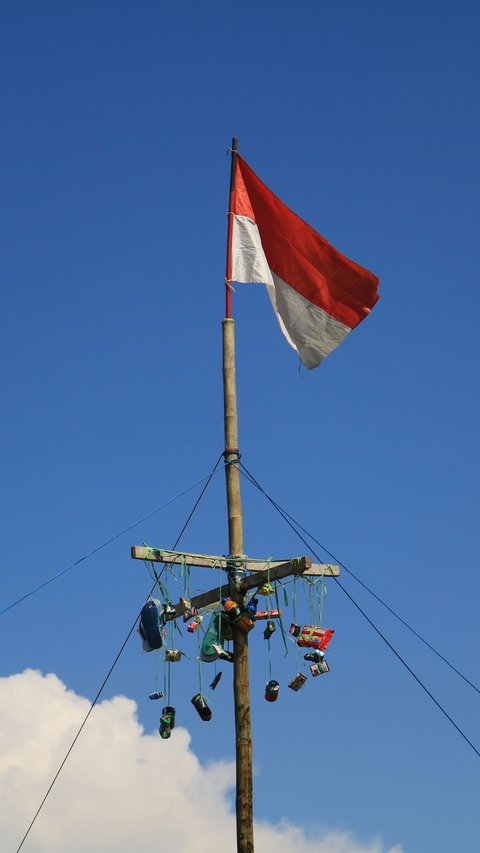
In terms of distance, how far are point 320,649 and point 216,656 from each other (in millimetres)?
1466

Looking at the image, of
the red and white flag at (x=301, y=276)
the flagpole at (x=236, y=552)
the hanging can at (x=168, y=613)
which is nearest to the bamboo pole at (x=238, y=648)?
the flagpole at (x=236, y=552)

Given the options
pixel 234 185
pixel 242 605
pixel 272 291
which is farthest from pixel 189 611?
pixel 234 185

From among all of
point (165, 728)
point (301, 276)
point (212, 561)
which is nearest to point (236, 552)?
point (212, 561)

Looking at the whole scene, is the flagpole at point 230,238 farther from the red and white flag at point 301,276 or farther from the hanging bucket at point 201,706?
the hanging bucket at point 201,706

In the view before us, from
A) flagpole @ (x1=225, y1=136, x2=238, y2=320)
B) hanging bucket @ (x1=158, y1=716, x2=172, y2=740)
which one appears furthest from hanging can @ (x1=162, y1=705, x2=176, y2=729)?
flagpole @ (x1=225, y1=136, x2=238, y2=320)

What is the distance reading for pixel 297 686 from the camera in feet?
58.3

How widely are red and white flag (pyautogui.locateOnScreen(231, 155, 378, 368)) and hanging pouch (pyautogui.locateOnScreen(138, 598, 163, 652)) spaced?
4761mm

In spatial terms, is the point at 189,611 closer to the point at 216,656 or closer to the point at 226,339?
the point at 216,656

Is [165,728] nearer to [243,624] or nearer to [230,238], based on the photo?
[243,624]

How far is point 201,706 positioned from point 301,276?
6.89m

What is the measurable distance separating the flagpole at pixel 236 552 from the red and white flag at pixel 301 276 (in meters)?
0.41

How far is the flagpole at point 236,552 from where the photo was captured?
53.3 feet

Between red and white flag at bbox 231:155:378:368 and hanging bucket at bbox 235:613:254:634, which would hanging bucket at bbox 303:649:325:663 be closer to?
hanging bucket at bbox 235:613:254:634

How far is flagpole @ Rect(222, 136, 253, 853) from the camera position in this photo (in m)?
16.2
